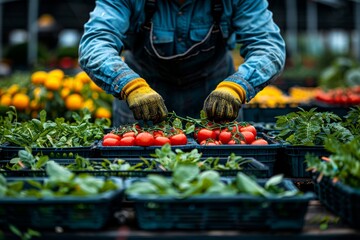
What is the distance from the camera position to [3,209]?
1.88 metres

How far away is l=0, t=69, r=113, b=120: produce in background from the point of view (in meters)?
Answer: 4.88

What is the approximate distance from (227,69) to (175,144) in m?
1.69

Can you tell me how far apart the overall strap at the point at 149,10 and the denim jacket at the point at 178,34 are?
0.04 m

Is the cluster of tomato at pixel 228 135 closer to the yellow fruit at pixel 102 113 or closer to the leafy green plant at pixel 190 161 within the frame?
the leafy green plant at pixel 190 161

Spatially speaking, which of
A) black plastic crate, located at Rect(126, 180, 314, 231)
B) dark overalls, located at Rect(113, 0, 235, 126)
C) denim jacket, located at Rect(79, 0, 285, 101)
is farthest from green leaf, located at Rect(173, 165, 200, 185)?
dark overalls, located at Rect(113, 0, 235, 126)

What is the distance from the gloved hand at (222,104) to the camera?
2993 millimetres

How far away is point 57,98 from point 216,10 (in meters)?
2.01

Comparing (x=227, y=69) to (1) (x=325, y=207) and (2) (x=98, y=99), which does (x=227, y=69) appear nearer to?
(2) (x=98, y=99)

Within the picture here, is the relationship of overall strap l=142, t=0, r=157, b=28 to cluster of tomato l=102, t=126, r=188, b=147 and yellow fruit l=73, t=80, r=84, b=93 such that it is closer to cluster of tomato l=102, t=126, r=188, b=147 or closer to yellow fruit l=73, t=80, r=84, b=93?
cluster of tomato l=102, t=126, r=188, b=147

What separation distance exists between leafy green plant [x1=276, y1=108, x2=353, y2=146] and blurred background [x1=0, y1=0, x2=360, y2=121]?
A: 1877 mm

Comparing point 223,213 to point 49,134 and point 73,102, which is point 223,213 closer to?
point 49,134

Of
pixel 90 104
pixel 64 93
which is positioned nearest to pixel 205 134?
pixel 90 104

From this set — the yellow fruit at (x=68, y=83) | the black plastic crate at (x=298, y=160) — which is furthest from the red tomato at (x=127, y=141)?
the yellow fruit at (x=68, y=83)

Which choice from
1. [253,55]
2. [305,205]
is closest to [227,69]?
[253,55]
